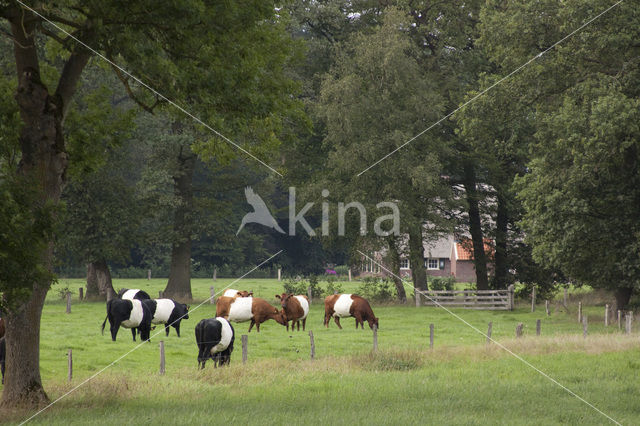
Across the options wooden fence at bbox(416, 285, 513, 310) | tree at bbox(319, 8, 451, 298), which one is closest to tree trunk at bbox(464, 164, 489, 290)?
wooden fence at bbox(416, 285, 513, 310)

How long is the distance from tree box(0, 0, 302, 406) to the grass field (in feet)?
5.47

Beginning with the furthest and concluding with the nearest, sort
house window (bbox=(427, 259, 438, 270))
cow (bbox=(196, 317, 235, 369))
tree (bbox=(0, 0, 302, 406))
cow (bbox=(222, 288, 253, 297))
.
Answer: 1. house window (bbox=(427, 259, 438, 270))
2. cow (bbox=(222, 288, 253, 297))
3. cow (bbox=(196, 317, 235, 369))
4. tree (bbox=(0, 0, 302, 406))

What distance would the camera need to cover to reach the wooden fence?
42562mm

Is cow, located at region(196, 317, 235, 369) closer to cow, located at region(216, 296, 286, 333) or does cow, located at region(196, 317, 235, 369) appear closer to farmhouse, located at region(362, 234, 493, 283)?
cow, located at region(216, 296, 286, 333)

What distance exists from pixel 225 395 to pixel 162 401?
4.39 ft

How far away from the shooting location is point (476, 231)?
4609cm

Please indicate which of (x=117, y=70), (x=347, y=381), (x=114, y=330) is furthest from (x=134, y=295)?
(x=117, y=70)

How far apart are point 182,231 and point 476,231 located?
56.7ft

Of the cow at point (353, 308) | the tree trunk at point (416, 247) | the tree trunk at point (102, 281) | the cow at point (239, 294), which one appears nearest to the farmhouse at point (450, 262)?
the tree trunk at point (416, 247)

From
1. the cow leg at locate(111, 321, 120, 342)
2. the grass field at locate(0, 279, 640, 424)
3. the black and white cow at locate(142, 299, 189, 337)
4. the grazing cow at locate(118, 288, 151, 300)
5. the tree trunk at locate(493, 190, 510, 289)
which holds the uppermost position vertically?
the tree trunk at locate(493, 190, 510, 289)

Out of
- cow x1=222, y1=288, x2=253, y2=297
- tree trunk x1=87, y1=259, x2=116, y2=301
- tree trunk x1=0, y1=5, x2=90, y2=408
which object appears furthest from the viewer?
tree trunk x1=87, y1=259, x2=116, y2=301

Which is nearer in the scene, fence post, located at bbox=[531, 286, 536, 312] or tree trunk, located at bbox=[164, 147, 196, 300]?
fence post, located at bbox=[531, 286, 536, 312]

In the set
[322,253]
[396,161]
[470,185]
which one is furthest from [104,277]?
[322,253]

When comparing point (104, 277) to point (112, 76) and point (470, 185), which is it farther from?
point (470, 185)
